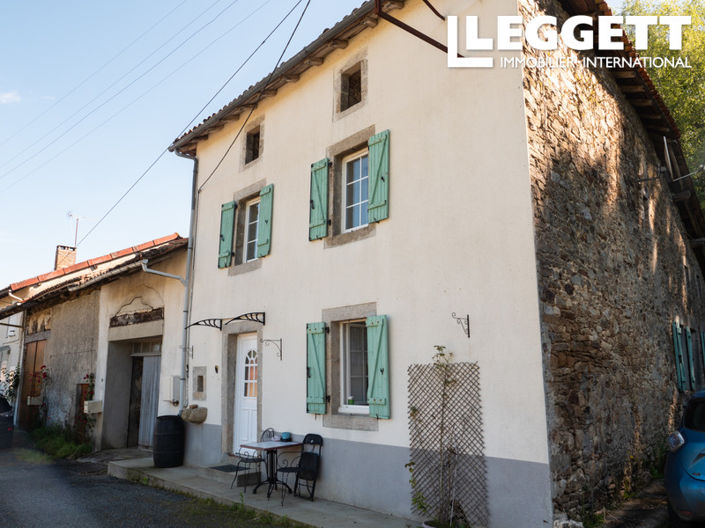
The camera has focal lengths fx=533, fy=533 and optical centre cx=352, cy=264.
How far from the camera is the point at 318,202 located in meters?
7.58

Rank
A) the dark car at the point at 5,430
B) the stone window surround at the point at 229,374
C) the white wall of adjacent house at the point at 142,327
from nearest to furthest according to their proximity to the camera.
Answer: the stone window surround at the point at 229,374 < the white wall of adjacent house at the point at 142,327 < the dark car at the point at 5,430

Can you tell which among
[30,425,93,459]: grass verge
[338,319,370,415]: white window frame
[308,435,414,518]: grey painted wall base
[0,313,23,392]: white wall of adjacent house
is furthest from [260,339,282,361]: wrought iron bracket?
[0,313,23,392]: white wall of adjacent house

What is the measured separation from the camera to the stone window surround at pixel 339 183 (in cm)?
712

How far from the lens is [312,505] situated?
6469mm

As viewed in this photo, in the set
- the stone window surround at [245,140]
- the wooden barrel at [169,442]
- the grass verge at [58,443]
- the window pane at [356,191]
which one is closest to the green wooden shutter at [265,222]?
the stone window surround at [245,140]

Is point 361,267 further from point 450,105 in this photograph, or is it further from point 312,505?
point 312,505

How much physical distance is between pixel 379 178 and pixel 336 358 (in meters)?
2.41

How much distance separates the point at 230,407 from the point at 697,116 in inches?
575

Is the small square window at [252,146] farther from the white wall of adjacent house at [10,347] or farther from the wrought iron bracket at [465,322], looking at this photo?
the white wall of adjacent house at [10,347]

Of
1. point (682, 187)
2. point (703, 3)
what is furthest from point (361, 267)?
point (703, 3)

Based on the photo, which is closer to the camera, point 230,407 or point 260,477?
point 260,477

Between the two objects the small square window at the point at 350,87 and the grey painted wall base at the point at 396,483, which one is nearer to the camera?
the grey painted wall base at the point at 396,483

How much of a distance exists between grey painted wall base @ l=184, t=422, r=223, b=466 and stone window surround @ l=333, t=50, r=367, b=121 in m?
5.39

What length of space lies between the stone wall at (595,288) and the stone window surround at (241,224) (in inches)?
186
